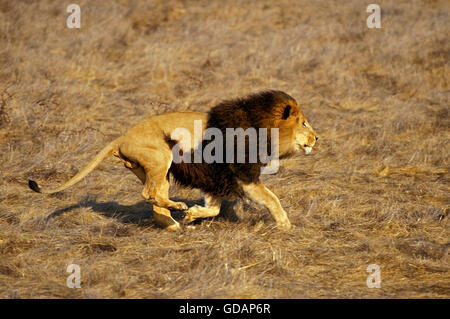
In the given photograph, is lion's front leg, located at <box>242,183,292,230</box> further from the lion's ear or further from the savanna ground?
the lion's ear

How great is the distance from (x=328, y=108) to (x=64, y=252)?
17.2ft

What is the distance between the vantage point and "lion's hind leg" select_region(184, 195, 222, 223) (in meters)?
5.09

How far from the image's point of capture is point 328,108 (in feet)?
28.5

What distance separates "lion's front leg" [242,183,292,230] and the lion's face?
419 mm

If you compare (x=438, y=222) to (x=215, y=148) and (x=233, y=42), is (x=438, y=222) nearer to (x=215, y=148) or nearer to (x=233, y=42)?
(x=215, y=148)

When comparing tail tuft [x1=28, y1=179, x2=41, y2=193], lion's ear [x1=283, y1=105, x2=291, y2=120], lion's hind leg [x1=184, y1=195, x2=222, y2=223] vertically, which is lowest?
lion's hind leg [x1=184, y1=195, x2=222, y2=223]

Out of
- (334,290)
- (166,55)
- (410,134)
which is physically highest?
(166,55)

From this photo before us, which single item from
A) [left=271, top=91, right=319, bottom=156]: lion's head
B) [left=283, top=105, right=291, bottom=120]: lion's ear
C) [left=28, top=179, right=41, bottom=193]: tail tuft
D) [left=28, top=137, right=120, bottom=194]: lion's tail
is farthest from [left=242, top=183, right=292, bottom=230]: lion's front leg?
[left=28, top=179, right=41, bottom=193]: tail tuft

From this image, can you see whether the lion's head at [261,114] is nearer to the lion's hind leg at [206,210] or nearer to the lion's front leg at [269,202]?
the lion's front leg at [269,202]

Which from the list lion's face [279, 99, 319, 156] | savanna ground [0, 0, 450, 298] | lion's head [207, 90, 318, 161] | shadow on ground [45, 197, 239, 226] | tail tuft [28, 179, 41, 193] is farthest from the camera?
shadow on ground [45, 197, 239, 226]

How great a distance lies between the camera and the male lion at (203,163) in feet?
15.9

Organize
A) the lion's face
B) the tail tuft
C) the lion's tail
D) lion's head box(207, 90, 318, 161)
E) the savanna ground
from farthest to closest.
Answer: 1. the lion's face
2. lion's head box(207, 90, 318, 161)
3. the lion's tail
4. the tail tuft
5. the savanna ground

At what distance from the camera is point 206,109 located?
28.1 feet

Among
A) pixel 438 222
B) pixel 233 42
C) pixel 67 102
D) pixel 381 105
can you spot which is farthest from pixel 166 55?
pixel 438 222
